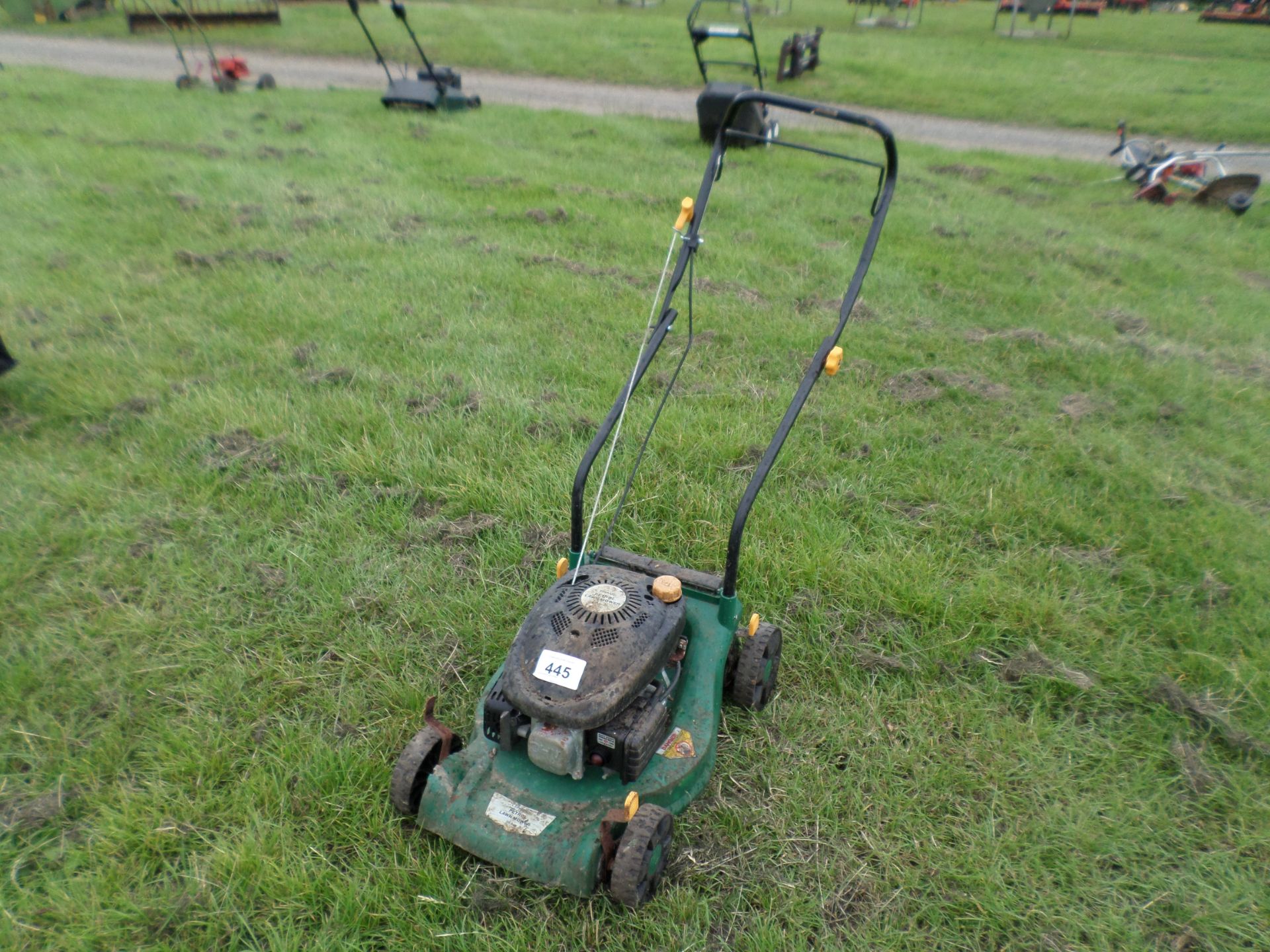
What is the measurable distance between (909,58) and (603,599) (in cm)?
1682

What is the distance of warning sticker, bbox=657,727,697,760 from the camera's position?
2252mm

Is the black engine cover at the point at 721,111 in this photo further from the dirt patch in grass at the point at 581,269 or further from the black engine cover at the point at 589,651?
the black engine cover at the point at 589,651

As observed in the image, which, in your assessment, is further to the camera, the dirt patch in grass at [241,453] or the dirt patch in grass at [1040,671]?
the dirt patch in grass at [241,453]

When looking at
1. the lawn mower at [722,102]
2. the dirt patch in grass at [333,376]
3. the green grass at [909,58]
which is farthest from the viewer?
the green grass at [909,58]

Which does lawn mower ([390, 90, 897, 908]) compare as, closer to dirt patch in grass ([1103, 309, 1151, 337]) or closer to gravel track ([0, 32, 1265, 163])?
dirt patch in grass ([1103, 309, 1151, 337])

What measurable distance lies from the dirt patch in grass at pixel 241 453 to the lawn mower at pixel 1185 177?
8589 millimetres

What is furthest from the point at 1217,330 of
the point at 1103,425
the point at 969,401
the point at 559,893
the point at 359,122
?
the point at 359,122

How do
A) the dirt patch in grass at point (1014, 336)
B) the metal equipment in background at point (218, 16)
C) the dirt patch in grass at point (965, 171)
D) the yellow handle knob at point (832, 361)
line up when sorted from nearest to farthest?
the yellow handle knob at point (832, 361) → the dirt patch in grass at point (1014, 336) → the dirt patch in grass at point (965, 171) → the metal equipment in background at point (218, 16)

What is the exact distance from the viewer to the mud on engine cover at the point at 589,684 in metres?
2.02

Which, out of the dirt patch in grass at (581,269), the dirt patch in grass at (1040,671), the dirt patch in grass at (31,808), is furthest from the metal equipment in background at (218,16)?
the dirt patch in grass at (1040,671)

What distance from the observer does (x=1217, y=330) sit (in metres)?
5.46

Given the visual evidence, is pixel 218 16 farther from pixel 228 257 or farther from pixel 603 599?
pixel 603 599

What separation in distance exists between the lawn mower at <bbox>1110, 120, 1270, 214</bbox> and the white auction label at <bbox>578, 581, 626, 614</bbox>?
27.4 ft

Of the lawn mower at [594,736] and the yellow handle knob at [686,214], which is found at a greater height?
the yellow handle knob at [686,214]
